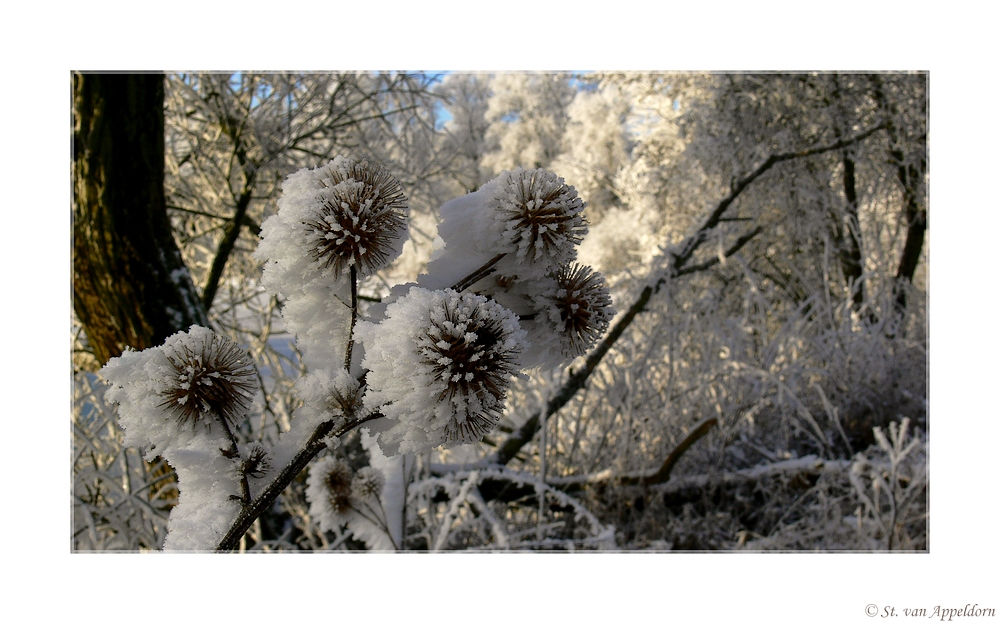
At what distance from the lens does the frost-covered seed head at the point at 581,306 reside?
62cm

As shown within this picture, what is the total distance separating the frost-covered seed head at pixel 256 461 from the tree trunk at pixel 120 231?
1229mm

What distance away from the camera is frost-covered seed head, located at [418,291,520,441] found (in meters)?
0.49

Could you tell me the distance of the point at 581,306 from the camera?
621 millimetres

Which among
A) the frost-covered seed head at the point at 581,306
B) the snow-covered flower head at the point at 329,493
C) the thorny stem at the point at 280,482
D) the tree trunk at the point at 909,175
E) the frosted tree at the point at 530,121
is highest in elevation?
the frosted tree at the point at 530,121

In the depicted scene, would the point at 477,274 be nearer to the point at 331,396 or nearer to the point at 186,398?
the point at 331,396

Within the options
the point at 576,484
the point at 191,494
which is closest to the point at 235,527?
the point at 191,494

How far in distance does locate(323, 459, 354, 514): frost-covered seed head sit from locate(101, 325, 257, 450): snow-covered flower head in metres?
0.59

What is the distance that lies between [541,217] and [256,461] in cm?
39

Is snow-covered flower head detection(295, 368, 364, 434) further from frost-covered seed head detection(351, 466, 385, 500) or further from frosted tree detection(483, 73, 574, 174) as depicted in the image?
frosted tree detection(483, 73, 574, 174)

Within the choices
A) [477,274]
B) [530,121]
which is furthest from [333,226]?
[530,121]

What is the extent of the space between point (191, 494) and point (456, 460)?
7.07 ft

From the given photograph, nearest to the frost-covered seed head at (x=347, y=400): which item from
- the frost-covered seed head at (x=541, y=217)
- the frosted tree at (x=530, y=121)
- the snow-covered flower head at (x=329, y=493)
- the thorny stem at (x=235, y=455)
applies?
the thorny stem at (x=235, y=455)

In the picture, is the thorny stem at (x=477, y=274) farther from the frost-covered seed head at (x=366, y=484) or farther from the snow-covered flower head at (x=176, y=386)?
the frost-covered seed head at (x=366, y=484)
